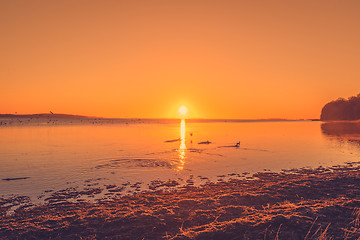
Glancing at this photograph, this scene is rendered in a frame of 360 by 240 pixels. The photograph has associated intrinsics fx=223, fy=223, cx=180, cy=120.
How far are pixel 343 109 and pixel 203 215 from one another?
201178 mm

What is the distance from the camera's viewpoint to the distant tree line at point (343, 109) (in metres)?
152

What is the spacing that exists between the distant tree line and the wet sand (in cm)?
17521

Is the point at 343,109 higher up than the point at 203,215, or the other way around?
the point at 343,109

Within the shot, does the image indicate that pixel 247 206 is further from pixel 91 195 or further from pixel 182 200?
pixel 91 195

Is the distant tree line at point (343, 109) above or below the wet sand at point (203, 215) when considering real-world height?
above

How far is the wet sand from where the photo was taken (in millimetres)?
8539

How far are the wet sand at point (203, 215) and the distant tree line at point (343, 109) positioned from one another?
175 m

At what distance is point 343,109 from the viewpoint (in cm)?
16912

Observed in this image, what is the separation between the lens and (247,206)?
11.3m

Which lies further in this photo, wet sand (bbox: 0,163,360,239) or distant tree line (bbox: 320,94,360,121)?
distant tree line (bbox: 320,94,360,121)

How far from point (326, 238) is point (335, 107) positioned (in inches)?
8306

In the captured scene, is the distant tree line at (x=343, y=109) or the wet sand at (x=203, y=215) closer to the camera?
the wet sand at (x=203, y=215)

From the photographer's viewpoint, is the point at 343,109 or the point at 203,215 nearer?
the point at 203,215

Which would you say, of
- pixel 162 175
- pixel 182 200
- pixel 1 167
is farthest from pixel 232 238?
pixel 1 167
